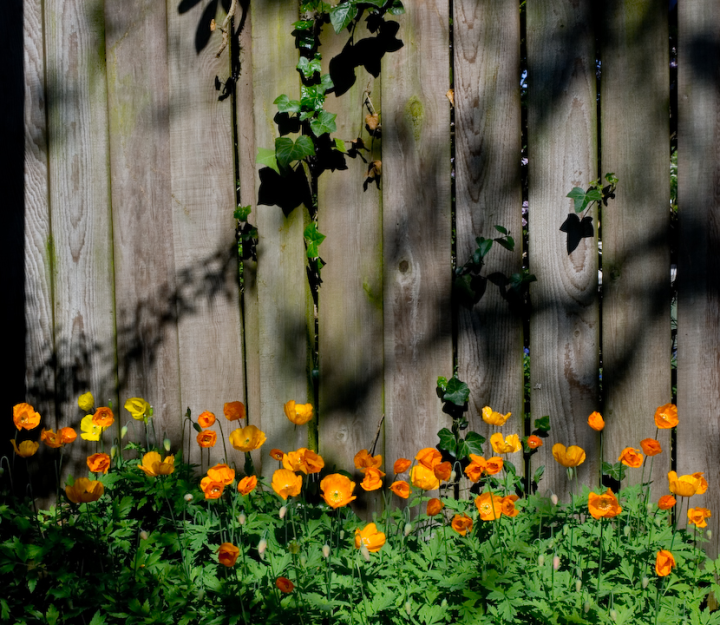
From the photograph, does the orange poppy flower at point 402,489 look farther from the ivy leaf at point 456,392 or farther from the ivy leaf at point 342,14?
the ivy leaf at point 342,14

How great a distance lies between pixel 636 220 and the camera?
196 cm

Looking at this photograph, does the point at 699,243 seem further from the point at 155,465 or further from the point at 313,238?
the point at 155,465

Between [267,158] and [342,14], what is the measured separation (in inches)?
21.6

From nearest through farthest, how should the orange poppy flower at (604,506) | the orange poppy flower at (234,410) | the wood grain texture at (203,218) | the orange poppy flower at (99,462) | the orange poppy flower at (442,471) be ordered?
the orange poppy flower at (604,506)
the orange poppy flower at (442,471)
the orange poppy flower at (99,462)
the orange poppy flower at (234,410)
the wood grain texture at (203,218)

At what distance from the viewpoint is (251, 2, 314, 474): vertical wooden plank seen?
213 centimetres

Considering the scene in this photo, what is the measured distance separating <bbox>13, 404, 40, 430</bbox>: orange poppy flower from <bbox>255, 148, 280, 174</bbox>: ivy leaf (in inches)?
43.8

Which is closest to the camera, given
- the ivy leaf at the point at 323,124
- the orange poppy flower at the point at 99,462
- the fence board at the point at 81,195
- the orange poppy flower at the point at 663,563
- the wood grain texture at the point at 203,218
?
the orange poppy flower at the point at 663,563

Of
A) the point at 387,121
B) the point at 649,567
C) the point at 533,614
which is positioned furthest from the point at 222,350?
the point at 649,567

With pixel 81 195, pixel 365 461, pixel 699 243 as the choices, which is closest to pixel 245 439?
pixel 365 461

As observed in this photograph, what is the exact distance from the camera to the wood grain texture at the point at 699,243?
192 centimetres

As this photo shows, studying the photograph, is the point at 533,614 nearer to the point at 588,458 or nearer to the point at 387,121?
the point at 588,458

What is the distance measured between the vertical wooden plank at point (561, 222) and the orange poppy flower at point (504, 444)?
0.70ft

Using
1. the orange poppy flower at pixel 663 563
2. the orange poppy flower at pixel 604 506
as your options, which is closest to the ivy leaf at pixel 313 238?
the orange poppy flower at pixel 604 506

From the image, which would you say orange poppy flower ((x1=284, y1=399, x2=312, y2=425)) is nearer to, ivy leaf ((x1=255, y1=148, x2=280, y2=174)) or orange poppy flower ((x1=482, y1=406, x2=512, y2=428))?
orange poppy flower ((x1=482, y1=406, x2=512, y2=428))
